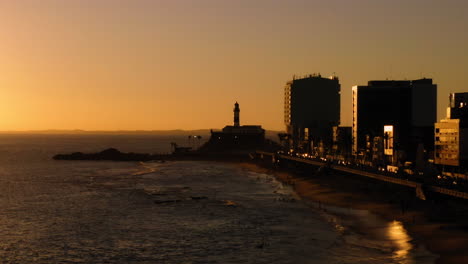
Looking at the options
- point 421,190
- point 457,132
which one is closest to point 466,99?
point 457,132

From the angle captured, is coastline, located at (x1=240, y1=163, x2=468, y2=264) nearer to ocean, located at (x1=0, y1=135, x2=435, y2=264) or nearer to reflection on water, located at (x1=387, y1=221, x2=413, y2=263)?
reflection on water, located at (x1=387, y1=221, x2=413, y2=263)

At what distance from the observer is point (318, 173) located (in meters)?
135

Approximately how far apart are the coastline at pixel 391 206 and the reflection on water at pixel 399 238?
2.87ft

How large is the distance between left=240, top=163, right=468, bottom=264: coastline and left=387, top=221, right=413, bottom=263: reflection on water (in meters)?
0.87

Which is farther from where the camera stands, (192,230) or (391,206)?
(391,206)

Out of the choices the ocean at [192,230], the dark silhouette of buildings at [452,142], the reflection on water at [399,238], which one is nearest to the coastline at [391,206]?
the reflection on water at [399,238]

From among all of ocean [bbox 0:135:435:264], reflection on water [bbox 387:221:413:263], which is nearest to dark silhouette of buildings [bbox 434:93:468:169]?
ocean [bbox 0:135:435:264]

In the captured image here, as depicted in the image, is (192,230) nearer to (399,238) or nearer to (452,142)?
(399,238)

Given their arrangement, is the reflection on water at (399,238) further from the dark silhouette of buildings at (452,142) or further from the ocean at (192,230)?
the dark silhouette of buildings at (452,142)

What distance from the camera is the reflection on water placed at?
4971 centimetres

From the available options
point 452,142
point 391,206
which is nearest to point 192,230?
point 391,206

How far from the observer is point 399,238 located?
186ft

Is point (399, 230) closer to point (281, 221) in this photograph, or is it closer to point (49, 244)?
point (281, 221)

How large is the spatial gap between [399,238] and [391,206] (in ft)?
74.6
